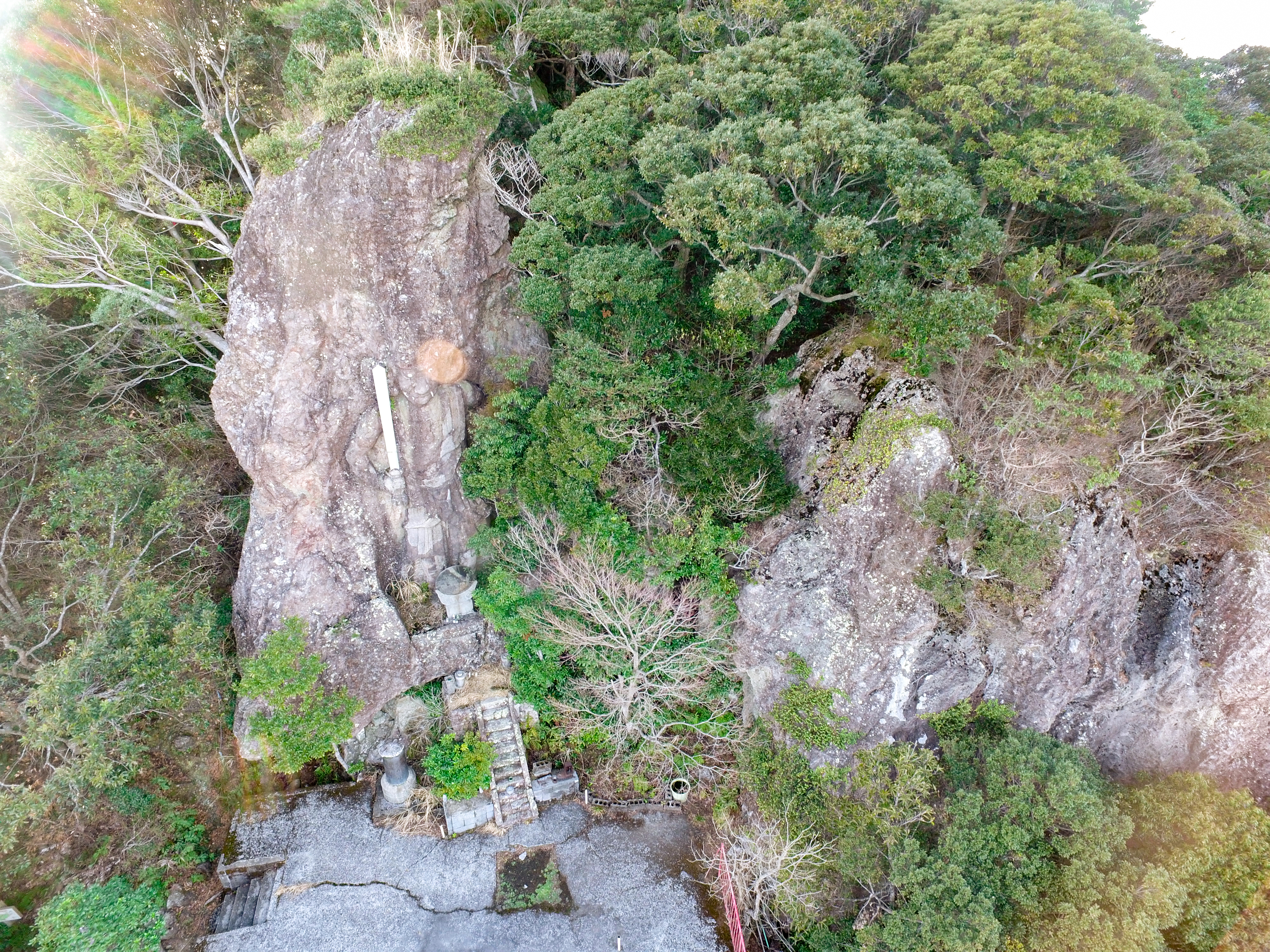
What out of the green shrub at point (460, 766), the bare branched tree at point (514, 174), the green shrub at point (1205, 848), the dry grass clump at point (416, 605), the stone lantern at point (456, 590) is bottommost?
the green shrub at point (460, 766)

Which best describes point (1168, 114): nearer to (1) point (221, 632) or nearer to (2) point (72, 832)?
(1) point (221, 632)

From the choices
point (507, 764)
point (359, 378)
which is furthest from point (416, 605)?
point (359, 378)

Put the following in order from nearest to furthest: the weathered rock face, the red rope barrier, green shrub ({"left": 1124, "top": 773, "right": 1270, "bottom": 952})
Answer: green shrub ({"left": 1124, "top": 773, "right": 1270, "bottom": 952})
the red rope barrier
the weathered rock face

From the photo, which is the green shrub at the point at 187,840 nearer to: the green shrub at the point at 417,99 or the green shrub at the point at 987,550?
the green shrub at the point at 417,99

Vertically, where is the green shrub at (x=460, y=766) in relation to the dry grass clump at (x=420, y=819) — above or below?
above

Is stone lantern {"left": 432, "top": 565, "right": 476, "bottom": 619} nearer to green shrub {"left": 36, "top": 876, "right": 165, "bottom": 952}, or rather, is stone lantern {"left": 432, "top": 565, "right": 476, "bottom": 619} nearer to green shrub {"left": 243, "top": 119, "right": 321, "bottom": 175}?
green shrub {"left": 36, "top": 876, "right": 165, "bottom": 952}

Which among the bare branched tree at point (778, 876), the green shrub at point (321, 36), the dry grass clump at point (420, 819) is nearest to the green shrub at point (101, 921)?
the dry grass clump at point (420, 819)

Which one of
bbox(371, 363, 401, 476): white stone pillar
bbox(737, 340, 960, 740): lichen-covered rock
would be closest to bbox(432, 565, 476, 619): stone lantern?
bbox(371, 363, 401, 476): white stone pillar
